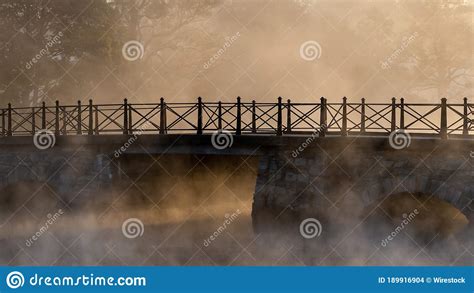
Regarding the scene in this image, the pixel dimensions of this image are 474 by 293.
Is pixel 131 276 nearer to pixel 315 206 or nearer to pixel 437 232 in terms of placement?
pixel 315 206

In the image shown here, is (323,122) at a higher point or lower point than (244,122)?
lower

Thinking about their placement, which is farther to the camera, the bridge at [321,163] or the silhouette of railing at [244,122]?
the silhouette of railing at [244,122]

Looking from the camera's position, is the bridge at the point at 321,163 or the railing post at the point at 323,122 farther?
the railing post at the point at 323,122

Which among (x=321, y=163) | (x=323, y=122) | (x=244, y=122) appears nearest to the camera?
(x=321, y=163)

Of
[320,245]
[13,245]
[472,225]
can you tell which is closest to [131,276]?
[320,245]

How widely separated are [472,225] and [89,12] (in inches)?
932

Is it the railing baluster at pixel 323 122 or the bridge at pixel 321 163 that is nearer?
the bridge at pixel 321 163

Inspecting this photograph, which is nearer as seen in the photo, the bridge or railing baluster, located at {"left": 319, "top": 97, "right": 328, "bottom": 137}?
the bridge

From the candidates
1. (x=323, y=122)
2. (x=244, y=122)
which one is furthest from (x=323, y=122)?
(x=244, y=122)

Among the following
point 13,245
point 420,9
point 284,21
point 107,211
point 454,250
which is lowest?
point 13,245

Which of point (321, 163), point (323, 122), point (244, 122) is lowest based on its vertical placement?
point (321, 163)

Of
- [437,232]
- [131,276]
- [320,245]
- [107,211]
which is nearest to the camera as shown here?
[131,276]

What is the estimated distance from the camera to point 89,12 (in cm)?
3853

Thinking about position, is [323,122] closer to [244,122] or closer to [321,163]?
[321,163]
